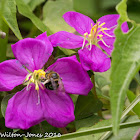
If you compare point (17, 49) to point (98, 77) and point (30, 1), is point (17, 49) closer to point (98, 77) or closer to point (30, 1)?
point (98, 77)

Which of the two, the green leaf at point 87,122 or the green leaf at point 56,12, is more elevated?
the green leaf at point 56,12

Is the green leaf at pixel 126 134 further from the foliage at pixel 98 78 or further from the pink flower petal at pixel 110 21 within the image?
the pink flower petal at pixel 110 21

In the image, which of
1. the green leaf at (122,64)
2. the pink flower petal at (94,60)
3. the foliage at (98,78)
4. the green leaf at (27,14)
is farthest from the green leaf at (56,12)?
the green leaf at (122,64)

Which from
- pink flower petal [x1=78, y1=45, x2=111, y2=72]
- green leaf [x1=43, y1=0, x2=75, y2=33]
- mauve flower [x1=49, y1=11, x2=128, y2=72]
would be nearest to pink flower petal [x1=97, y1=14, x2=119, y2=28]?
mauve flower [x1=49, y1=11, x2=128, y2=72]

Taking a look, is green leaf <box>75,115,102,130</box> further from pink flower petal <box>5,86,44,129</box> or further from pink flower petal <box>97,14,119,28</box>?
pink flower petal <box>97,14,119,28</box>

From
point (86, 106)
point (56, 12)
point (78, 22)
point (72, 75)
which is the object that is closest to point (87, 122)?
point (86, 106)

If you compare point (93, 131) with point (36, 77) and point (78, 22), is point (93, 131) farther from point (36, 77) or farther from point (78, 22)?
point (78, 22)

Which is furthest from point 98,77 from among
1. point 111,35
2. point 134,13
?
point 134,13
